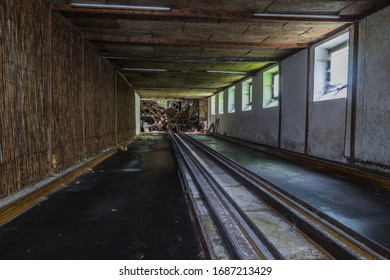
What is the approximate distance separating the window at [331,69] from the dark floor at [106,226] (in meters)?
4.04

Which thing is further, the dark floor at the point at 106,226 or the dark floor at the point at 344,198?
the dark floor at the point at 344,198

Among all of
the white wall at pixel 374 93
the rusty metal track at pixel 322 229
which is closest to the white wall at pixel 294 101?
the white wall at pixel 374 93

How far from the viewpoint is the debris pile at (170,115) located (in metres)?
21.5

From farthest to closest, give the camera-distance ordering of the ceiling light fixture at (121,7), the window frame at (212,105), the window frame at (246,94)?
the window frame at (212,105)
the window frame at (246,94)
the ceiling light fixture at (121,7)

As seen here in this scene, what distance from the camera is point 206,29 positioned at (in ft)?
17.3

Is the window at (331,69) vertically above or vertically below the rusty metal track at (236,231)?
above

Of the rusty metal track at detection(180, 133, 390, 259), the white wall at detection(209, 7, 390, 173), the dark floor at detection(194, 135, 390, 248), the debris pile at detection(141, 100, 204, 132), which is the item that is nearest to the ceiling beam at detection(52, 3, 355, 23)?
the white wall at detection(209, 7, 390, 173)

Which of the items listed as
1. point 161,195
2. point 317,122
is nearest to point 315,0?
point 317,122

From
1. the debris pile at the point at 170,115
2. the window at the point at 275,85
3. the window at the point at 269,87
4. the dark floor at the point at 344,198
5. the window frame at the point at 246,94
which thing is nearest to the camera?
the dark floor at the point at 344,198

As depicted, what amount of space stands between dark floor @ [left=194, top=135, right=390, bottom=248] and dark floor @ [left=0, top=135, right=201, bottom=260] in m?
1.43

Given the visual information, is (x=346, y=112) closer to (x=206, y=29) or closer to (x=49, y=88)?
(x=206, y=29)

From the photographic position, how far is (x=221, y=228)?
7.50 ft

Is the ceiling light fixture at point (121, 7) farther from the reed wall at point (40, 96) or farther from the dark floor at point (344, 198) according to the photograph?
the dark floor at point (344, 198)

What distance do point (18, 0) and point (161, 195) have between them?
2785mm
